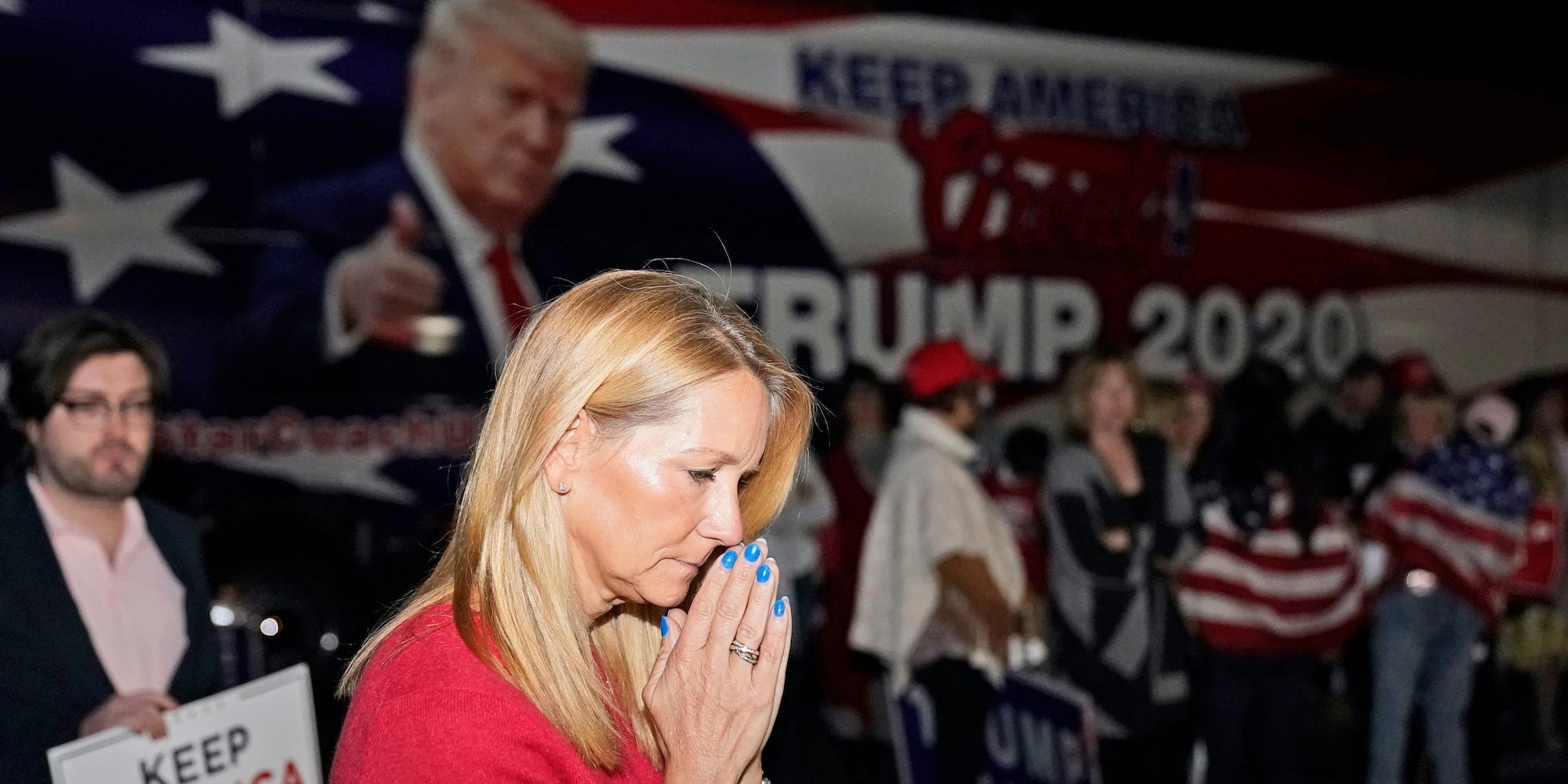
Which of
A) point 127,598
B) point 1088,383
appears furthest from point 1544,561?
point 127,598

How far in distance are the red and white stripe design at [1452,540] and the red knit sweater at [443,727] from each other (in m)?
5.09

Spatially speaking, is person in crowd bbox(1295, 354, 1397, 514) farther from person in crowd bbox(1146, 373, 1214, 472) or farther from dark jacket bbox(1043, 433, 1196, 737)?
dark jacket bbox(1043, 433, 1196, 737)

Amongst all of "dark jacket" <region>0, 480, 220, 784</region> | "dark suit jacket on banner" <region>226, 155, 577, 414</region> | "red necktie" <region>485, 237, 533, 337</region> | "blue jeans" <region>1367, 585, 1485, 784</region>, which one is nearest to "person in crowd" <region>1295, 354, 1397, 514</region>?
"blue jeans" <region>1367, 585, 1485, 784</region>

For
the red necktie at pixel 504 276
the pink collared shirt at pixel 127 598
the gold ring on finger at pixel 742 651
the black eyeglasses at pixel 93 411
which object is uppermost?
the red necktie at pixel 504 276

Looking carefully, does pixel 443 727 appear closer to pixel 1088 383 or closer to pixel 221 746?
pixel 221 746

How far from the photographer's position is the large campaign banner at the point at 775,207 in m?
6.13

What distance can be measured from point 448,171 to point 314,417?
1324 millimetres

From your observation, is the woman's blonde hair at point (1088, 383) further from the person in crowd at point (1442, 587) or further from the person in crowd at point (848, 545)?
the person in crowd at point (848, 545)

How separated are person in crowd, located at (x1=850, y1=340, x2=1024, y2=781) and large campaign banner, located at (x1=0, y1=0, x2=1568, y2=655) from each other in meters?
0.90

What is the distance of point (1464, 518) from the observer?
584 cm

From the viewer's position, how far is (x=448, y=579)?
1.76 meters

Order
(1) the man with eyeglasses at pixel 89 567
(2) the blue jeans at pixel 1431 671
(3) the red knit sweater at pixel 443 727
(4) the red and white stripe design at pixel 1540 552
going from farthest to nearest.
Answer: (4) the red and white stripe design at pixel 1540 552 < (2) the blue jeans at pixel 1431 671 < (1) the man with eyeglasses at pixel 89 567 < (3) the red knit sweater at pixel 443 727

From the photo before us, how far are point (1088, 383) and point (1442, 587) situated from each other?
1.79 metres

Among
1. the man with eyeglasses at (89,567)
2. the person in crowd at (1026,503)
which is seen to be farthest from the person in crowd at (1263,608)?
the man with eyeglasses at (89,567)
